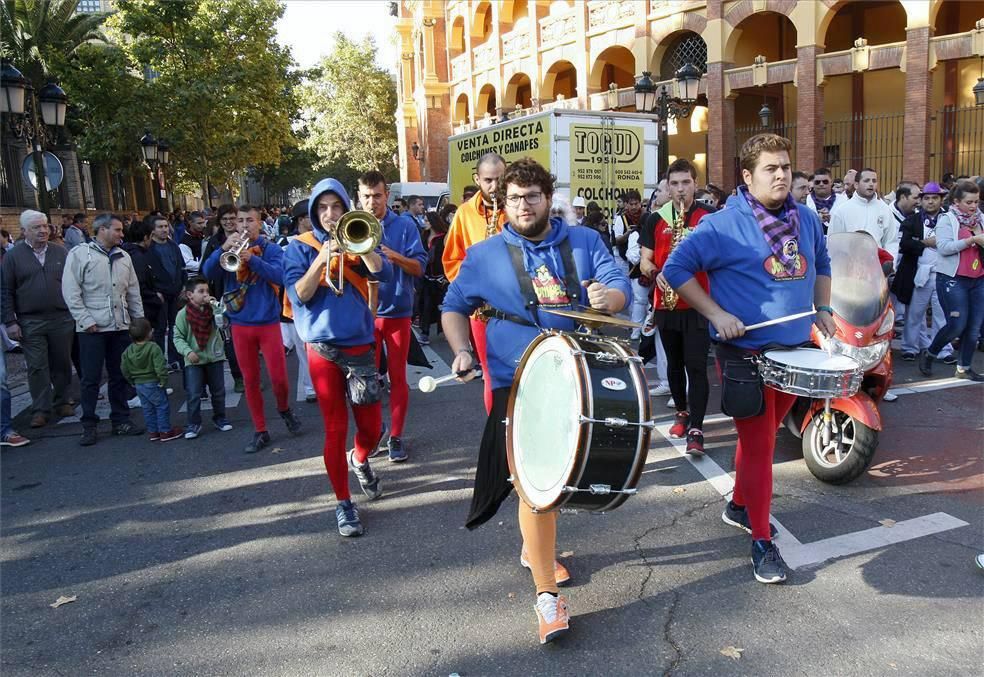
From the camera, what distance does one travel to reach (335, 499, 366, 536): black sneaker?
4414mm

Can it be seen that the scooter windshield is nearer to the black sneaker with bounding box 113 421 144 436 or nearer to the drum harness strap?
the drum harness strap

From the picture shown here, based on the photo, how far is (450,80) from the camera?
127 feet

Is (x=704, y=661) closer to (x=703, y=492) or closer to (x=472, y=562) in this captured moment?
(x=472, y=562)

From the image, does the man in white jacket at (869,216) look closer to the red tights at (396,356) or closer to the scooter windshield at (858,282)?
the scooter windshield at (858,282)

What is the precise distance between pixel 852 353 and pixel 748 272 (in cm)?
191

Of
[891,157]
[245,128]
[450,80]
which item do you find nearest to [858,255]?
[891,157]

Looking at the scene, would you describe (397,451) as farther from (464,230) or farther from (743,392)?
(743,392)

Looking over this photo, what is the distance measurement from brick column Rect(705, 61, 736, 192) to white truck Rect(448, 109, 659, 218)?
934 centimetres

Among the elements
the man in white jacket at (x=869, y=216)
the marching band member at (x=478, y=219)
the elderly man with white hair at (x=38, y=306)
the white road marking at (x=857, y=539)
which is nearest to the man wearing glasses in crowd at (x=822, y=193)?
the man in white jacket at (x=869, y=216)

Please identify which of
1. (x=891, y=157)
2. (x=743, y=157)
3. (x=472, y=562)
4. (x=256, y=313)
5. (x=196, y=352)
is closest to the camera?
(x=743, y=157)

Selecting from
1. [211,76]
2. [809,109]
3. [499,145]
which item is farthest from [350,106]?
[499,145]

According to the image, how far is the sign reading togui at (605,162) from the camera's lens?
14164 mm

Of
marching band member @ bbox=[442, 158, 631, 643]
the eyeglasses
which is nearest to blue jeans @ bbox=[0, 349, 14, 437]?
marching band member @ bbox=[442, 158, 631, 643]

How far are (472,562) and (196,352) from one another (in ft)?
12.9
